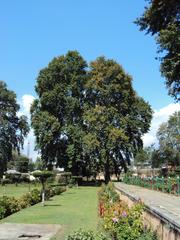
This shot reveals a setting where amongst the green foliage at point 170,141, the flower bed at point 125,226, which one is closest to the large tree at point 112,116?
the green foliage at point 170,141

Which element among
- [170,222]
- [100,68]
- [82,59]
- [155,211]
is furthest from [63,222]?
[82,59]

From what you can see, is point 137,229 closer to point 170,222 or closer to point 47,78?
point 170,222

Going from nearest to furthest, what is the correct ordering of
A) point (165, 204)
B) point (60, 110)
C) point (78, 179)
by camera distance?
point (165, 204) < point (78, 179) < point (60, 110)

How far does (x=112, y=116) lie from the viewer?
50594mm

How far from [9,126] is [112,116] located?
1883 centimetres

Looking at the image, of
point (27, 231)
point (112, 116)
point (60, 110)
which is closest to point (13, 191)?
point (112, 116)

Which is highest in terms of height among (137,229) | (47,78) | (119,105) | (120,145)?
(47,78)

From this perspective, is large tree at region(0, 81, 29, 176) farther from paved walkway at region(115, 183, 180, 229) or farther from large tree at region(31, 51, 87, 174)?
paved walkway at region(115, 183, 180, 229)

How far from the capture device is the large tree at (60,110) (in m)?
52.4

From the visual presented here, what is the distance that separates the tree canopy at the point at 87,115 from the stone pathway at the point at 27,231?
3395 cm

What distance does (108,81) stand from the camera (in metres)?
52.6

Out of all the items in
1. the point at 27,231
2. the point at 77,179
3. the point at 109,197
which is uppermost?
the point at 77,179

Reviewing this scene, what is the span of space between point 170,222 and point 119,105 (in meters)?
45.0

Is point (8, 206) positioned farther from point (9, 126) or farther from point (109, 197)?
point (9, 126)
